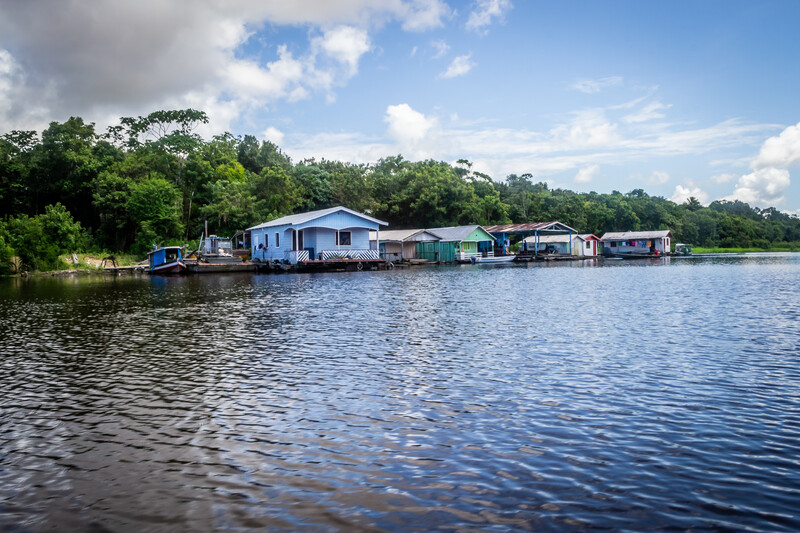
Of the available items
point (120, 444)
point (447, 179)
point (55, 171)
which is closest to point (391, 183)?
point (447, 179)

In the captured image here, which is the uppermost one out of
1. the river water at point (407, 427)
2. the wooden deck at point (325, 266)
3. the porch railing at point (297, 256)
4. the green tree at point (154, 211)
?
the green tree at point (154, 211)

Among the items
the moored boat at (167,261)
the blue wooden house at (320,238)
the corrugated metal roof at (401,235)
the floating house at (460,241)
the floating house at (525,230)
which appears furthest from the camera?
the floating house at (525,230)

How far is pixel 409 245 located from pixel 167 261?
82.7ft

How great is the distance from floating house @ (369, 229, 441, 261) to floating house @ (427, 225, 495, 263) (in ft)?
2.91

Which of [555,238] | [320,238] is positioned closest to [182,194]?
[320,238]

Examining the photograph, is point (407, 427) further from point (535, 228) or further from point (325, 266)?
point (535, 228)

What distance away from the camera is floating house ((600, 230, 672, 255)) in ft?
237

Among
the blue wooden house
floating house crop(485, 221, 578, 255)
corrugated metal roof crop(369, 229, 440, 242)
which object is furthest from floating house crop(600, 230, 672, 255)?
the blue wooden house

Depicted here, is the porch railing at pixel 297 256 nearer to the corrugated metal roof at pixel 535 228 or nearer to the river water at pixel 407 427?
the corrugated metal roof at pixel 535 228

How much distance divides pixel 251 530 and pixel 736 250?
110 metres

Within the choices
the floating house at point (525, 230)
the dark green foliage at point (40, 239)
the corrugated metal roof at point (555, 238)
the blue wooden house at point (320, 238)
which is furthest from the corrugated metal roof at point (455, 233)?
the dark green foliage at point (40, 239)

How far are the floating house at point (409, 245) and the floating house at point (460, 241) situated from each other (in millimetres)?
887

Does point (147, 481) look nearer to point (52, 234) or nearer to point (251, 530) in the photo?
point (251, 530)

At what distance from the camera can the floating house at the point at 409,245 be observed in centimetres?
5688
